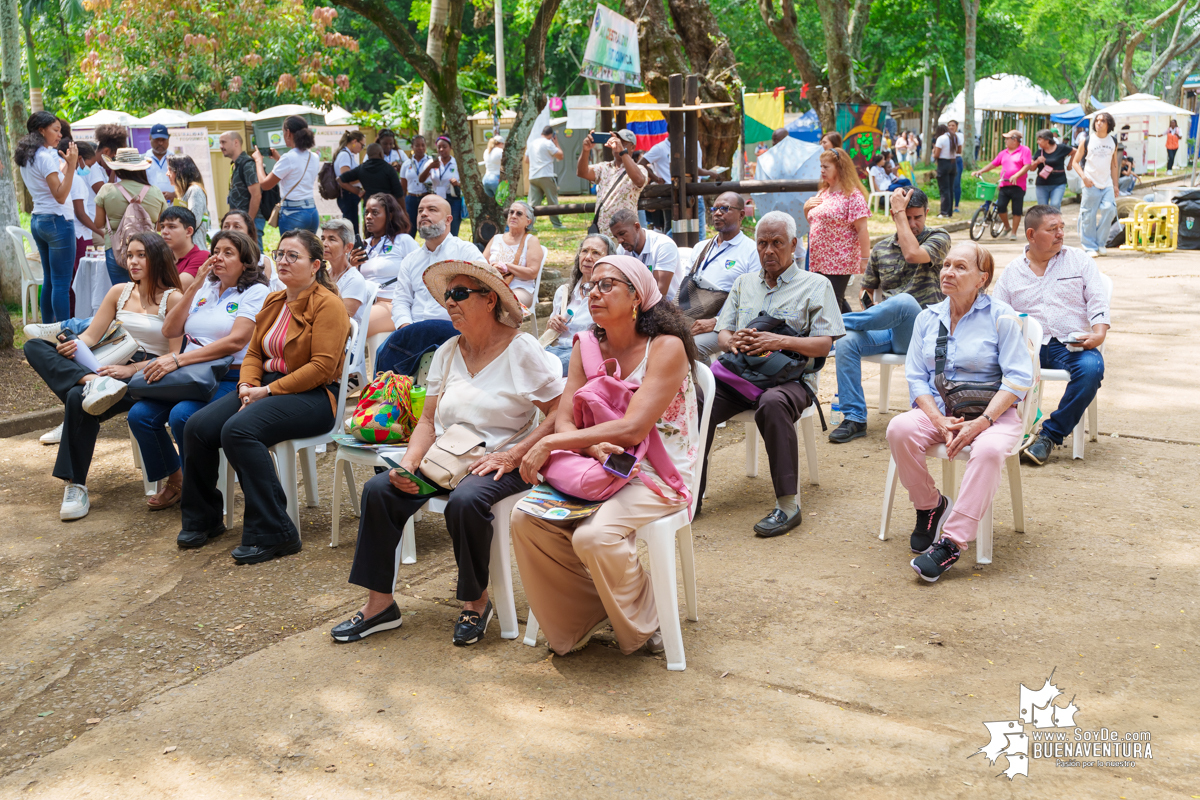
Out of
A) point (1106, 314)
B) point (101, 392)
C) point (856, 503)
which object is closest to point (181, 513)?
point (101, 392)

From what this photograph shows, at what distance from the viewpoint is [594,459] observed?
358cm

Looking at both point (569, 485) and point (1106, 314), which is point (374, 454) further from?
point (1106, 314)

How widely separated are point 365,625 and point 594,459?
3.56 ft

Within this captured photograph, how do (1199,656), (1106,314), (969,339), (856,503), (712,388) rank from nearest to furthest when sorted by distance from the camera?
(1199,656), (712,388), (969,339), (856,503), (1106,314)

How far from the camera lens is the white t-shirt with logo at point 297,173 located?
1038 cm

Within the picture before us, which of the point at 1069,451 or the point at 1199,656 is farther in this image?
the point at 1069,451

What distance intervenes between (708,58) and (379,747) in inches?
492

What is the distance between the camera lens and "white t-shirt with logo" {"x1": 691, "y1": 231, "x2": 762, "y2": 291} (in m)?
6.12

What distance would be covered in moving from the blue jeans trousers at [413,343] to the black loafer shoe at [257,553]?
101 cm

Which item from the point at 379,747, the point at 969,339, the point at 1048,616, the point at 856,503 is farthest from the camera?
the point at 856,503

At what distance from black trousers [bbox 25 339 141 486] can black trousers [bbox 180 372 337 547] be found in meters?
0.80

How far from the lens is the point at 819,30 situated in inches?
1570

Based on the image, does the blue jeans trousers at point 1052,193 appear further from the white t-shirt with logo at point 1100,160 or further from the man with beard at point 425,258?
the man with beard at point 425,258

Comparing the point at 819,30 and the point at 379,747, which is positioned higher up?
the point at 819,30
